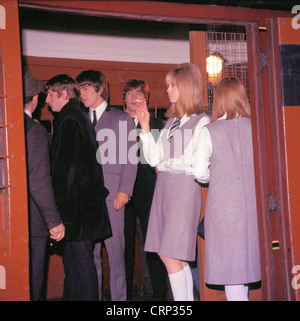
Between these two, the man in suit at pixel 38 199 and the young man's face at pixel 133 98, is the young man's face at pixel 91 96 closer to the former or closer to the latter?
the young man's face at pixel 133 98

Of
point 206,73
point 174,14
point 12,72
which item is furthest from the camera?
point 206,73

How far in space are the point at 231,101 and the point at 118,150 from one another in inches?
42.7

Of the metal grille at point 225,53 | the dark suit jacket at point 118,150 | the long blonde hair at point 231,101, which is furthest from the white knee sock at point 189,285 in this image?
the metal grille at point 225,53

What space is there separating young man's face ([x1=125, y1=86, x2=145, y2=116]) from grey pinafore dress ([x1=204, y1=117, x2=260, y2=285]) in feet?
4.71

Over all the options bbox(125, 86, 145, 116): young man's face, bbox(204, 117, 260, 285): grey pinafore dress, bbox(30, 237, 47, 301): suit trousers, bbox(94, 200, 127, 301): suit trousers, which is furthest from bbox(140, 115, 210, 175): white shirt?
bbox(125, 86, 145, 116): young man's face

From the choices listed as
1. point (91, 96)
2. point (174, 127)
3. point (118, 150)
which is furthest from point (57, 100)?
point (174, 127)

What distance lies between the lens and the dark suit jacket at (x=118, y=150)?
3596mm

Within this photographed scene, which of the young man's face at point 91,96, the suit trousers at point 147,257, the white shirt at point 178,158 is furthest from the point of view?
the suit trousers at point 147,257

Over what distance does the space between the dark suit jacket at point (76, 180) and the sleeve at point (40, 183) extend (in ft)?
0.40

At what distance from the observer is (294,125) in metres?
2.95

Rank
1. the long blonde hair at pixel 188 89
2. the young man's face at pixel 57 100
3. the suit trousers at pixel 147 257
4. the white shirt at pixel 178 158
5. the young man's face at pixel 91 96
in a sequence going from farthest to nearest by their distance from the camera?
the suit trousers at pixel 147 257 → the young man's face at pixel 91 96 → the young man's face at pixel 57 100 → the long blonde hair at pixel 188 89 → the white shirt at pixel 178 158

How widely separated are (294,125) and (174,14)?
3.59 feet
